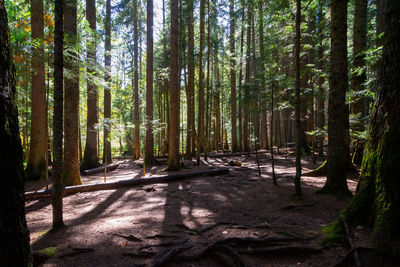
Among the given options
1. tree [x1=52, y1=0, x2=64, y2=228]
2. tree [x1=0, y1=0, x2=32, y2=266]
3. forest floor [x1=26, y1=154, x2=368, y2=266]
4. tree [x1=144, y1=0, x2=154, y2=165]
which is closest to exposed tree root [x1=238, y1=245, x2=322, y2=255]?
forest floor [x1=26, y1=154, x2=368, y2=266]

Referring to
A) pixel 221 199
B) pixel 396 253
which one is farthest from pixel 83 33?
pixel 396 253

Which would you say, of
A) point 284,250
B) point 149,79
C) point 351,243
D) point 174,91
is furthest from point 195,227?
point 149,79

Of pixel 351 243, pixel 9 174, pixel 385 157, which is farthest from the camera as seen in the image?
pixel 385 157

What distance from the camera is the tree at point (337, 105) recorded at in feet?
20.0

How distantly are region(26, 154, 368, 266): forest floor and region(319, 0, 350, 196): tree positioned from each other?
0.62m

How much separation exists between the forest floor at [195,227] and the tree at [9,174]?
1718mm

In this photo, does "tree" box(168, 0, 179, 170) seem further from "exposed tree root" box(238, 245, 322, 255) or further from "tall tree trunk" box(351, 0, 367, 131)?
"exposed tree root" box(238, 245, 322, 255)

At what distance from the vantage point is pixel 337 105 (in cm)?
623

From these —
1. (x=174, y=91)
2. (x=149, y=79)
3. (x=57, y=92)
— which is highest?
(x=149, y=79)

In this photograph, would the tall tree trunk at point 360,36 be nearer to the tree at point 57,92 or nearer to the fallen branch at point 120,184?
the fallen branch at point 120,184

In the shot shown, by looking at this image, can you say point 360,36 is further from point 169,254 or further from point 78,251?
point 78,251

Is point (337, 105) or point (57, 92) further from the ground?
point (57, 92)

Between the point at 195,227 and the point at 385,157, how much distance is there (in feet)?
11.6

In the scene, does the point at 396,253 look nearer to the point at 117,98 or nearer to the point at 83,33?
the point at 83,33
